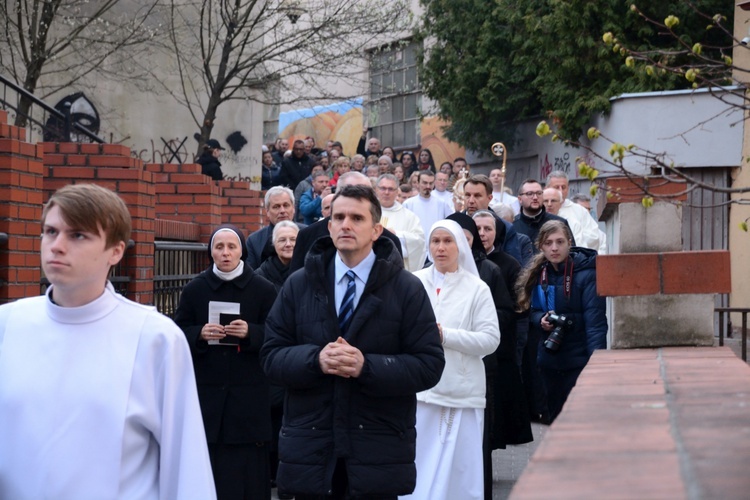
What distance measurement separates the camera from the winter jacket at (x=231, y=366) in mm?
7355

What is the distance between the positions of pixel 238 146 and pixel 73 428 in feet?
67.3

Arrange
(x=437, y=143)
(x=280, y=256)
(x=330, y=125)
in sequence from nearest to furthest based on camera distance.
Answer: (x=280, y=256), (x=437, y=143), (x=330, y=125)

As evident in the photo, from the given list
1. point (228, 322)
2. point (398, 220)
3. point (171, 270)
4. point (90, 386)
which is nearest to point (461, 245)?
point (228, 322)

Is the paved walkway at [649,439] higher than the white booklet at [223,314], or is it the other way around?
the white booklet at [223,314]

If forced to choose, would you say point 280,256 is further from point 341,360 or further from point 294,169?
point 294,169

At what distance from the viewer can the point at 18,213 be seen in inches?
289

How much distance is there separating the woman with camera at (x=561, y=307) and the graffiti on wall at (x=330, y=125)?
29.7 m

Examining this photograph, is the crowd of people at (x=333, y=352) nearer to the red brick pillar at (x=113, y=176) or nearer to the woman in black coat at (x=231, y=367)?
the woman in black coat at (x=231, y=367)

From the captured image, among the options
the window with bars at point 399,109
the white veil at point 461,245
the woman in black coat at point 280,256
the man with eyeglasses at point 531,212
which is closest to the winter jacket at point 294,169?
the man with eyeglasses at point 531,212

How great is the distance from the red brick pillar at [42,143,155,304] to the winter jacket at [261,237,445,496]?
12.6ft

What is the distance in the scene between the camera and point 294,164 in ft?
69.9

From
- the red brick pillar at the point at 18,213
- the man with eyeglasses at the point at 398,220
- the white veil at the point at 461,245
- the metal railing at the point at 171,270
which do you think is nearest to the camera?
the red brick pillar at the point at 18,213

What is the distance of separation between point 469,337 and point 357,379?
2.23 m

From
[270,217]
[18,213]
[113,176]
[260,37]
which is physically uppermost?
[260,37]
